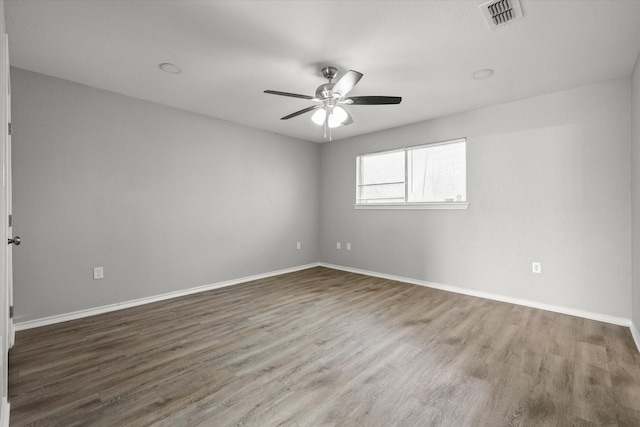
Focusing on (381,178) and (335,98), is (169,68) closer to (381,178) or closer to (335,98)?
(335,98)

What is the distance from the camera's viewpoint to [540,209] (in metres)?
3.31

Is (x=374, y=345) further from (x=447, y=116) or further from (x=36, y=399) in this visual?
(x=447, y=116)

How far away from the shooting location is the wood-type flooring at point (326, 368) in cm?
158

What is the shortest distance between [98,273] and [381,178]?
4115 mm

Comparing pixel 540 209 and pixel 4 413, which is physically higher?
pixel 540 209

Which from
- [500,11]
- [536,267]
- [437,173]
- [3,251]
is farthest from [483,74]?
[3,251]

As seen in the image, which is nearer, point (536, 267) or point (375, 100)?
point (375, 100)

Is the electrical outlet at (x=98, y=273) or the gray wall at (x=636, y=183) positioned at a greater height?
the gray wall at (x=636, y=183)

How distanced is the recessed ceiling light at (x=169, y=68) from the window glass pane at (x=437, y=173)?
3.32 m

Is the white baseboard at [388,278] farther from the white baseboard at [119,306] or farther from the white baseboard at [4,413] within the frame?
the white baseboard at [4,413]

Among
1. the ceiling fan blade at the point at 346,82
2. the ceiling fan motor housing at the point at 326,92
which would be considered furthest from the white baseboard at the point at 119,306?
the ceiling fan blade at the point at 346,82

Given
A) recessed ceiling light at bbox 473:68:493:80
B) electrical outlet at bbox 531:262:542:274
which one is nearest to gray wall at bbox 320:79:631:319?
electrical outlet at bbox 531:262:542:274

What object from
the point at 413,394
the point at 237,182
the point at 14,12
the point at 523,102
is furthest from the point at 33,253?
the point at 523,102

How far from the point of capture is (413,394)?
5.73 feet
